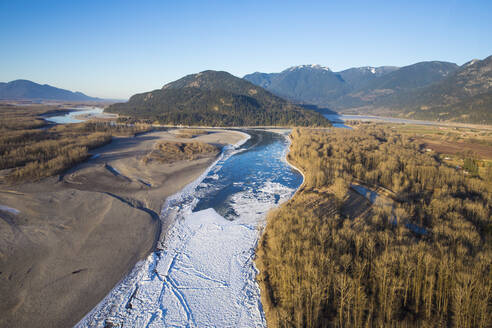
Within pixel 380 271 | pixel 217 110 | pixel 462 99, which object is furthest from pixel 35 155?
pixel 462 99

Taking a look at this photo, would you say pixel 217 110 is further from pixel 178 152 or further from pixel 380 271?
pixel 380 271

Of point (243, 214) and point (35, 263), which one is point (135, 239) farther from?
point (243, 214)

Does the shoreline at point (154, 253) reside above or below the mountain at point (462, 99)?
below

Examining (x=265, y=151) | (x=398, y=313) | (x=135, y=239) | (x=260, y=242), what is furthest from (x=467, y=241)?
(x=265, y=151)

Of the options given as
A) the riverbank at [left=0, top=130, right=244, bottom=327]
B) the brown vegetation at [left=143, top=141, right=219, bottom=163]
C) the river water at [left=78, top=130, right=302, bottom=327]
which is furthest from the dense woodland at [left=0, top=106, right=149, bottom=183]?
the river water at [left=78, top=130, right=302, bottom=327]

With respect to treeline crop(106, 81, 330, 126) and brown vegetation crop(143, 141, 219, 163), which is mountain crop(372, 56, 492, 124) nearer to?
treeline crop(106, 81, 330, 126)

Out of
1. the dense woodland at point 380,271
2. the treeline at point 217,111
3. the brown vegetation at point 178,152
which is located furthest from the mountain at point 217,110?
the dense woodland at point 380,271

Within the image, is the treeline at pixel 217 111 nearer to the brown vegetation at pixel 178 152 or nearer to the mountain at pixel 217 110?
the mountain at pixel 217 110
